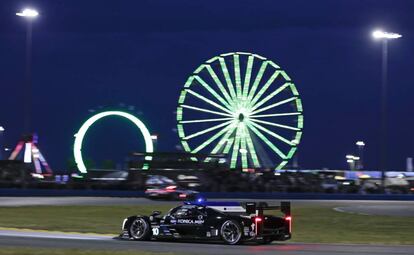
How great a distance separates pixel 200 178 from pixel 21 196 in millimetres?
11246

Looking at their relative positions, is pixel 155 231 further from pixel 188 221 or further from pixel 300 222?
pixel 300 222

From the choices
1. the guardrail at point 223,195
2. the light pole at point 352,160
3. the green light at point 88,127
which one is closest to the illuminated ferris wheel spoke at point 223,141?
the green light at point 88,127

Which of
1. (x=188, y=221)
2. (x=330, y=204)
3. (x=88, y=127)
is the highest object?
(x=88, y=127)

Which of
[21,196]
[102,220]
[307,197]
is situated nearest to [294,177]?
[307,197]

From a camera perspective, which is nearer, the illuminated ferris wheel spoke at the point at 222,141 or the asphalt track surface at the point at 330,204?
the asphalt track surface at the point at 330,204

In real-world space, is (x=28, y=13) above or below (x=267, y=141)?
above

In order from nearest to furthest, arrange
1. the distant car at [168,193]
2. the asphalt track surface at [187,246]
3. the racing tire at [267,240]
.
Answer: the asphalt track surface at [187,246] → the racing tire at [267,240] → the distant car at [168,193]

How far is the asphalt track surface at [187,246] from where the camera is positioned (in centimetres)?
1536

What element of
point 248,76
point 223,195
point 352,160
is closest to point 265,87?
point 248,76

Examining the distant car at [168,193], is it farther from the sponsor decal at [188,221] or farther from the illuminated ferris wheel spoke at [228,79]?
the sponsor decal at [188,221]

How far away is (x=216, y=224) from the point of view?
17.2 meters

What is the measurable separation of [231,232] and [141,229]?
7.05ft

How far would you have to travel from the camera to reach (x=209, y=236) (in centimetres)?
1725

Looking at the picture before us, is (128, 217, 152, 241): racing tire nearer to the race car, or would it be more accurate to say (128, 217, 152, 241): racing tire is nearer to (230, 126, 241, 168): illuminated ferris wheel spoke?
the race car
